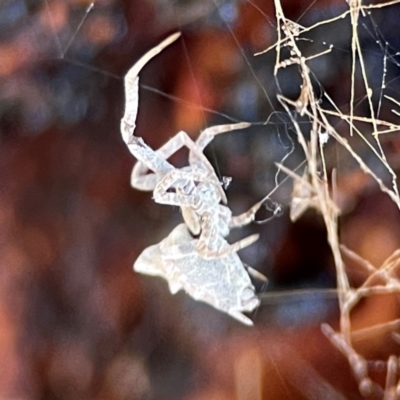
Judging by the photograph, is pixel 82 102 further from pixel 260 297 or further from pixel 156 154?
pixel 260 297

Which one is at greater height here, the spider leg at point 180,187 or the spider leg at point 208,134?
the spider leg at point 208,134

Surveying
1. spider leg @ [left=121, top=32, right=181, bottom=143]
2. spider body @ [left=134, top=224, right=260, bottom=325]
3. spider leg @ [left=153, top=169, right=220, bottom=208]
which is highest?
spider leg @ [left=121, top=32, right=181, bottom=143]

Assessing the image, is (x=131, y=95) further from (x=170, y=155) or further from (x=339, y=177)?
(x=339, y=177)

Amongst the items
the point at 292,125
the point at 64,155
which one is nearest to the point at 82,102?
the point at 64,155

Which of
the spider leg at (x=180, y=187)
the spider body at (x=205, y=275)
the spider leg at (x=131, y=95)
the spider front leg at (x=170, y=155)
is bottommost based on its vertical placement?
the spider body at (x=205, y=275)

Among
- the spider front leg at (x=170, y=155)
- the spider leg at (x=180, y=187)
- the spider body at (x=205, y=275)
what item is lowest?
the spider body at (x=205, y=275)

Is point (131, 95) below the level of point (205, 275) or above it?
above

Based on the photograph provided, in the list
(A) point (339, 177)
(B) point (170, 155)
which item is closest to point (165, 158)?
(B) point (170, 155)
